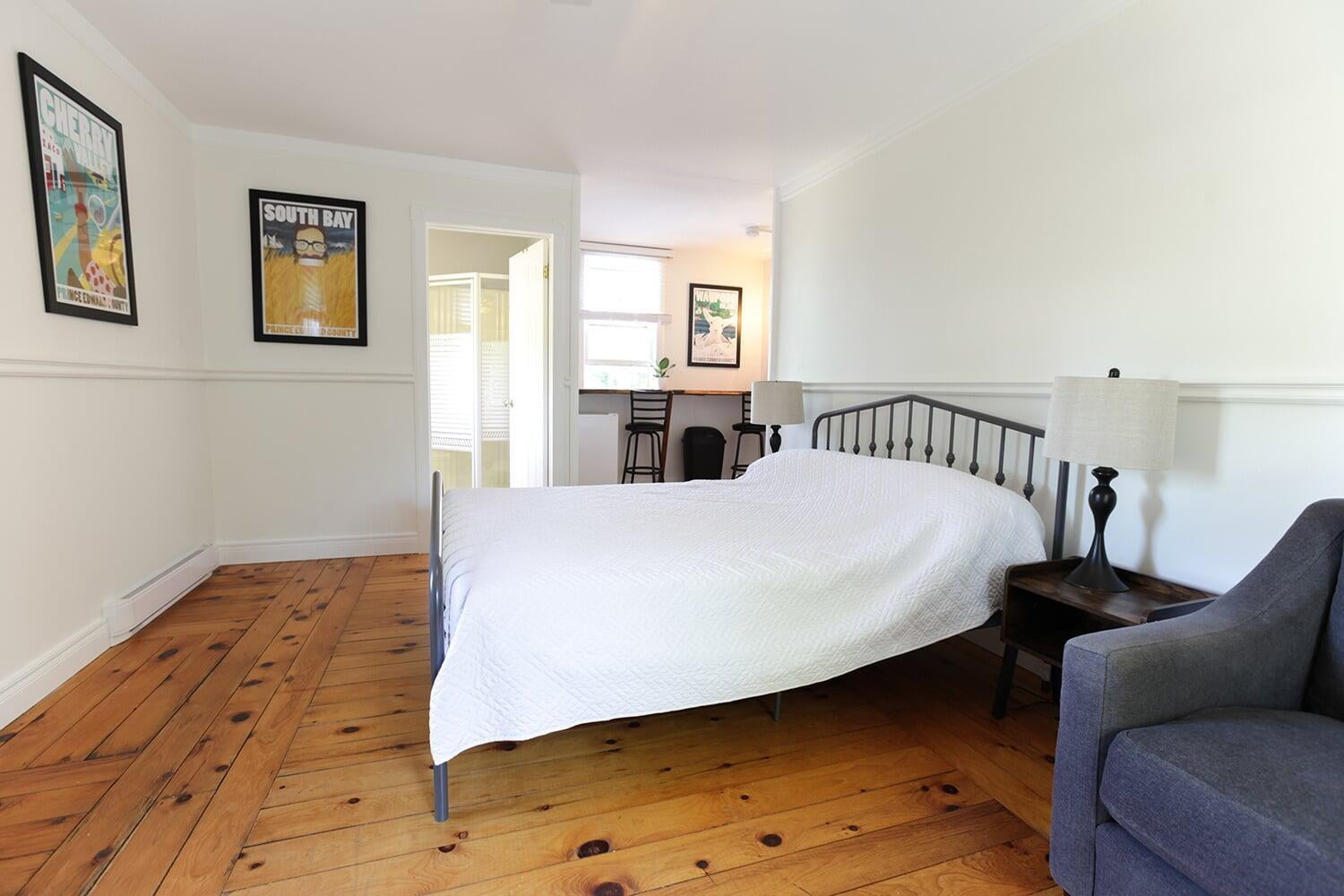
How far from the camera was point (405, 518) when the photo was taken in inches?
156

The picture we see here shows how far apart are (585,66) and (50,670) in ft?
9.52

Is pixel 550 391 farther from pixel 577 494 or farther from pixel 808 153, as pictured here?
pixel 808 153

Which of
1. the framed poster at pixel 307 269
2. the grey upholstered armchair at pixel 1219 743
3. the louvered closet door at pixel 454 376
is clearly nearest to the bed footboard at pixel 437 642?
the grey upholstered armchair at pixel 1219 743

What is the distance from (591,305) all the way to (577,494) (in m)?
3.97

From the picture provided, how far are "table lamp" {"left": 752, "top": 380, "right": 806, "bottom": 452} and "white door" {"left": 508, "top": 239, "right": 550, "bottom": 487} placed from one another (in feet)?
4.86

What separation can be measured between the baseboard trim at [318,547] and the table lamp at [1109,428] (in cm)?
349

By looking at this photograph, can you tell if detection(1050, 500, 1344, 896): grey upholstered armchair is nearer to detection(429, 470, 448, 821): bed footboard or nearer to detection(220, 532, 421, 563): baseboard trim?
detection(429, 470, 448, 821): bed footboard

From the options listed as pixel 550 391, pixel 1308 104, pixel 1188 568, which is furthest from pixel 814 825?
pixel 550 391

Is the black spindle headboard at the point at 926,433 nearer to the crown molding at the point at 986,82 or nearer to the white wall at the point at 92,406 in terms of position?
the crown molding at the point at 986,82

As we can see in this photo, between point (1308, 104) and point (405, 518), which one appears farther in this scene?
point (405, 518)

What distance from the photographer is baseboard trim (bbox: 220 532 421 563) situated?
12.1 ft

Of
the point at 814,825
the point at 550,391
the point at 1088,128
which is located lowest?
the point at 814,825

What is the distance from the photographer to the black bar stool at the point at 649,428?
19.0 ft

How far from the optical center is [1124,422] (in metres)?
1.76
